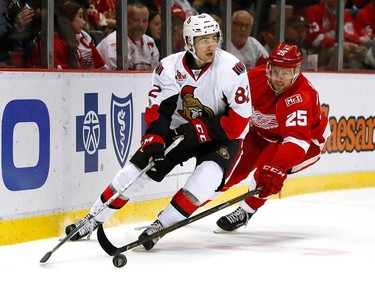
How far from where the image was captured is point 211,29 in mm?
4699

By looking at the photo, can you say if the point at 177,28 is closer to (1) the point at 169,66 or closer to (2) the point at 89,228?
(1) the point at 169,66

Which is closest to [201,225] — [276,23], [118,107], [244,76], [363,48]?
[118,107]

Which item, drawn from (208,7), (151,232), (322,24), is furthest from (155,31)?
(322,24)

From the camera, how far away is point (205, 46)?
4711 millimetres

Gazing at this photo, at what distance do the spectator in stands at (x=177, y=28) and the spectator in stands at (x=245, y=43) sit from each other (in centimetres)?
58

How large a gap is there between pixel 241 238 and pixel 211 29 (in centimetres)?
122

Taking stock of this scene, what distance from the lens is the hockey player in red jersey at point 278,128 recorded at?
5051 mm

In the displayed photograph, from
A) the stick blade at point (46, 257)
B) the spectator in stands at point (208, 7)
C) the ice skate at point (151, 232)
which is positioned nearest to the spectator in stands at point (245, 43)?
the spectator in stands at point (208, 7)

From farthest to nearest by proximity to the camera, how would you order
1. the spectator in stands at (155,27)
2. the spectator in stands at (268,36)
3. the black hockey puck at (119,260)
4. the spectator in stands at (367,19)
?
the spectator in stands at (367,19), the spectator in stands at (268,36), the spectator in stands at (155,27), the black hockey puck at (119,260)

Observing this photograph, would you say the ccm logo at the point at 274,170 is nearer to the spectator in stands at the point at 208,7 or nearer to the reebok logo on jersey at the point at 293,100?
the reebok logo on jersey at the point at 293,100

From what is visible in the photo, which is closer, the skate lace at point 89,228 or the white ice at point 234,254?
the white ice at point 234,254

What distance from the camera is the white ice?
4.11 m

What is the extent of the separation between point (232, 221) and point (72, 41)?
4.55ft

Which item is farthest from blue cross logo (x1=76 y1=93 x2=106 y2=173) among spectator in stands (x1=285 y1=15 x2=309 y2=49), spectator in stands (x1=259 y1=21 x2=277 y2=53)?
spectator in stands (x1=285 y1=15 x2=309 y2=49)
